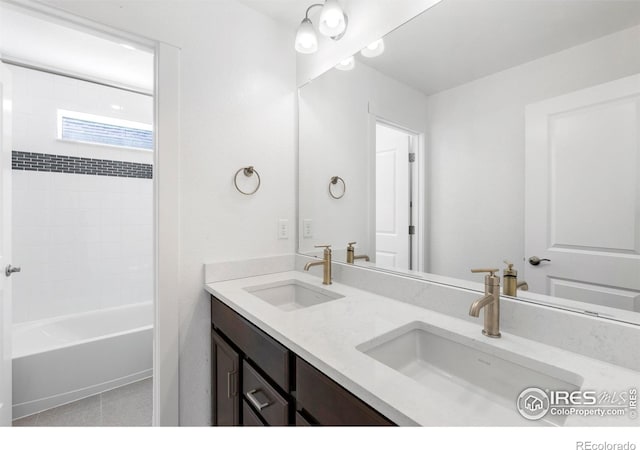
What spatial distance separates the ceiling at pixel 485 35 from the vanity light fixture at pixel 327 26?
0.64ft

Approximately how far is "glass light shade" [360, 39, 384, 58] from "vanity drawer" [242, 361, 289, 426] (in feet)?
4.89

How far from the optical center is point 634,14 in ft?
2.37

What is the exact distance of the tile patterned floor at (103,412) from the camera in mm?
1695

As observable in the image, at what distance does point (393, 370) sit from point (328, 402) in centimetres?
19

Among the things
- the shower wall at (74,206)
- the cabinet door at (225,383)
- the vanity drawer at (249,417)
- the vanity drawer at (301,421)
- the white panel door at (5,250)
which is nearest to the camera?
the vanity drawer at (301,421)

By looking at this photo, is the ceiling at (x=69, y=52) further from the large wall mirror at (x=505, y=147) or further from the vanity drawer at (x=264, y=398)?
the vanity drawer at (x=264, y=398)

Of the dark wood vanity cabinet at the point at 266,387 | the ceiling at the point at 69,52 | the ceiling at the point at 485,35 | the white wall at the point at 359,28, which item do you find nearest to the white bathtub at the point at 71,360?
the dark wood vanity cabinet at the point at 266,387

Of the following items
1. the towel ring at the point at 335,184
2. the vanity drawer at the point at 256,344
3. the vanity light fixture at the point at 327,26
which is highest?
the vanity light fixture at the point at 327,26

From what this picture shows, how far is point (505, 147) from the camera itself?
98cm

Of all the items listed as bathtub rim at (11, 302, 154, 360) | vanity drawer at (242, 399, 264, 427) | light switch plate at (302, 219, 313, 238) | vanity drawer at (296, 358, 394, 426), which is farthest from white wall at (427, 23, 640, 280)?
bathtub rim at (11, 302, 154, 360)

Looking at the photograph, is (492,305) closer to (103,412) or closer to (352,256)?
(352,256)

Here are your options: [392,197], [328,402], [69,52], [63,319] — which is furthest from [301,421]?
[69,52]

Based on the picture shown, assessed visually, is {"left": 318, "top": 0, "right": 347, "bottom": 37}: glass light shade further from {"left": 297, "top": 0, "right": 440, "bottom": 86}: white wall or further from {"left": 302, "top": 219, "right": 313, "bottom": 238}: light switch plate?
{"left": 302, "top": 219, "right": 313, "bottom": 238}: light switch plate
